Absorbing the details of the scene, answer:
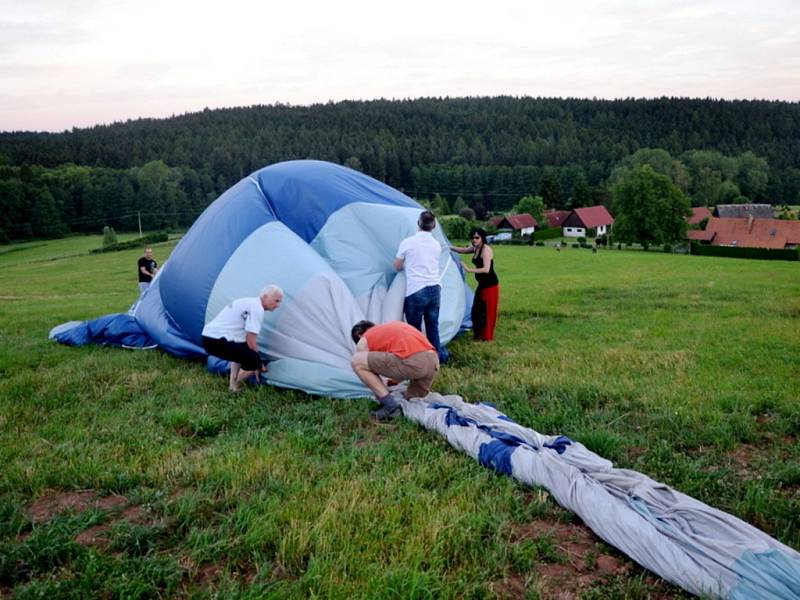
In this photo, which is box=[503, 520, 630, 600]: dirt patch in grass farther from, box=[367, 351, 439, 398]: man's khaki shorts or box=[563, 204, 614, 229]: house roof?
box=[563, 204, 614, 229]: house roof

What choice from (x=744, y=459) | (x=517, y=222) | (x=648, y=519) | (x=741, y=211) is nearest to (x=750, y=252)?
(x=517, y=222)

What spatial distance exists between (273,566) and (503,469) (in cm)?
184

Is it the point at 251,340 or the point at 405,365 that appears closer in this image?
the point at 405,365

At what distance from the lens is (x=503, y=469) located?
4.58 m

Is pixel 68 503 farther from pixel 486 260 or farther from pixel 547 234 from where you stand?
pixel 547 234

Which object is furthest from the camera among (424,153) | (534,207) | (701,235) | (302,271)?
(424,153)

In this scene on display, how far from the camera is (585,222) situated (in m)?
75.3

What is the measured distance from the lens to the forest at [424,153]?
75.9 meters

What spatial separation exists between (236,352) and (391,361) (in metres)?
1.89

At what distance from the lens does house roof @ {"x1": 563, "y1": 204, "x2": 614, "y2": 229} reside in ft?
247

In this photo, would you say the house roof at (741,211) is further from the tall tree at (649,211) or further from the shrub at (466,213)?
the shrub at (466,213)

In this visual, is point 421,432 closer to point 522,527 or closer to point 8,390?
point 522,527

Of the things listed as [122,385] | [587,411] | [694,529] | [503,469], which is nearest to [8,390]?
[122,385]

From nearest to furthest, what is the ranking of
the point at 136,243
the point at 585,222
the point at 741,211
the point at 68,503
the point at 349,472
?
the point at 68,503 < the point at 349,472 < the point at 136,243 < the point at 585,222 < the point at 741,211
